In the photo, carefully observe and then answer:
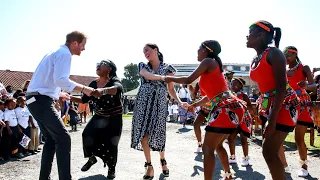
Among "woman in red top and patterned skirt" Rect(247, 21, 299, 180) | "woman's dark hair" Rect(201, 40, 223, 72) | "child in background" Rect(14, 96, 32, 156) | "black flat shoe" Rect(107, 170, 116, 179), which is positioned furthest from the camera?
"child in background" Rect(14, 96, 32, 156)

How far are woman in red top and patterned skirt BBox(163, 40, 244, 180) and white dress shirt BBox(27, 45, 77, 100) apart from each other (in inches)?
47.7

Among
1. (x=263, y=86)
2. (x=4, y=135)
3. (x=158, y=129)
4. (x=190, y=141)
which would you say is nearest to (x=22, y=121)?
(x=4, y=135)

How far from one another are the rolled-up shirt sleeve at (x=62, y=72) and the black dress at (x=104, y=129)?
1364 millimetres

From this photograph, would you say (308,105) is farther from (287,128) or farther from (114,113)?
(114,113)

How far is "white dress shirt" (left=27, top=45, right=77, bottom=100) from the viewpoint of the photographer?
3693mm

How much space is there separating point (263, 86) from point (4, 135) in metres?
5.85

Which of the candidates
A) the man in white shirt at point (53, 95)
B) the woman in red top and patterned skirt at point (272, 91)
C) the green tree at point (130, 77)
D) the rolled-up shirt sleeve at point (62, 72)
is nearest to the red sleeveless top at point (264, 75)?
the woman in red top and patterned skirt at point (272, 91)

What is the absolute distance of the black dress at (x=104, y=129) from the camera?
5086mm

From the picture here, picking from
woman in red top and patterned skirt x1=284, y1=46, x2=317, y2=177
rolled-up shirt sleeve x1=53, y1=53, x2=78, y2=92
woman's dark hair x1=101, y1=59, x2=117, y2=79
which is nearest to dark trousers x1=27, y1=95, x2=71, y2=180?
rolled-up shirt sleeve x1=53, y1=53, x2=78, y2=92

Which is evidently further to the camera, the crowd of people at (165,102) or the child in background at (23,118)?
the child in background at (23,118)

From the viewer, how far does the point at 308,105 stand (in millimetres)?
5082

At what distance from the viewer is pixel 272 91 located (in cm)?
338

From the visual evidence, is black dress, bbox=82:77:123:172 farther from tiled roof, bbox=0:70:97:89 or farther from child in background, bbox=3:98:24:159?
tiled roof, bbox=0:70:97:89

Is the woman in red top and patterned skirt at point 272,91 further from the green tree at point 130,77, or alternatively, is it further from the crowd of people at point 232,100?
the green tree at point 130,77
